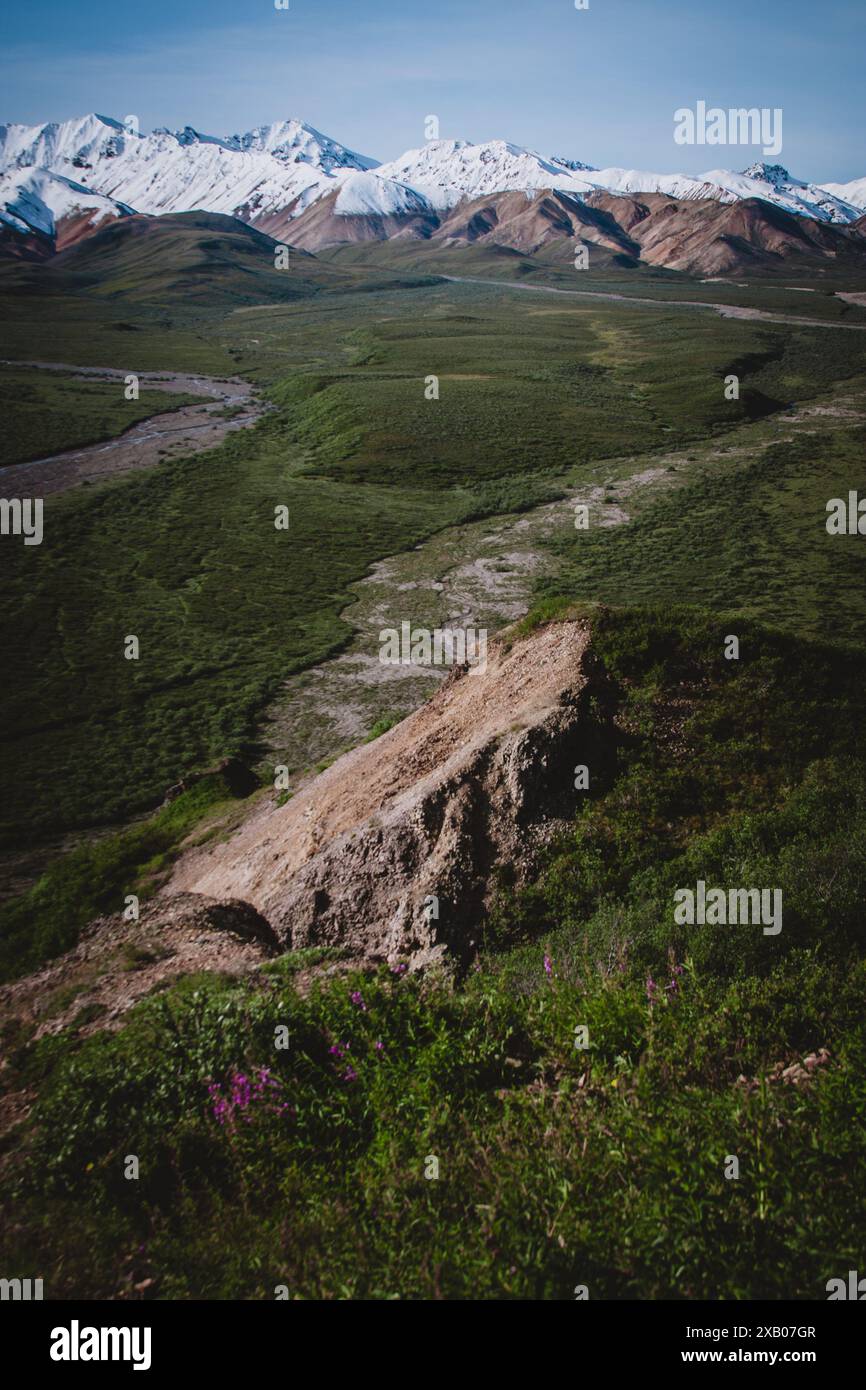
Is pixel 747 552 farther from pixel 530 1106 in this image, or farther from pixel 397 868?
pixel 530 1106

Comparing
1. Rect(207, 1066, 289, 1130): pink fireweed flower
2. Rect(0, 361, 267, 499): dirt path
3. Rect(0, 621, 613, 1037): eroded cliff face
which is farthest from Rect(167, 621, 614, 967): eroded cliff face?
Rect(0, 361, 267, 499): dirt path

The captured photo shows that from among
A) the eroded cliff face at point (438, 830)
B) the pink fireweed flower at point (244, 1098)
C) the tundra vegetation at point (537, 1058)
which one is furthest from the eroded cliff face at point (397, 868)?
the pink fireweed flower at point (244, 1098)

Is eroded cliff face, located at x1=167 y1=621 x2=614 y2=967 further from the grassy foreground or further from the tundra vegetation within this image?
the grassy foreground

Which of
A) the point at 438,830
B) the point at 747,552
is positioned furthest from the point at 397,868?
the point at 747,552

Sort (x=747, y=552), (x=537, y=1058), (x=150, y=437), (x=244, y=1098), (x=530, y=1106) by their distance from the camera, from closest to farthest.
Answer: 1. (x=530, y=1106)
2. (x=244, y=1098)
3. (x=537, y=1058)
4. (x=747, y=552)
5. (x=150, y=437)

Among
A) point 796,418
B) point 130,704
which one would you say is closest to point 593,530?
point 130,704

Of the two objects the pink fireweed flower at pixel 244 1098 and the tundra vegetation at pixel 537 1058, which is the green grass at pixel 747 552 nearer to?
the tundra vegetation at pixel 537 1058

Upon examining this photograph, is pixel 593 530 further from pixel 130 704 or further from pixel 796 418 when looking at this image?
pixel 796 418
